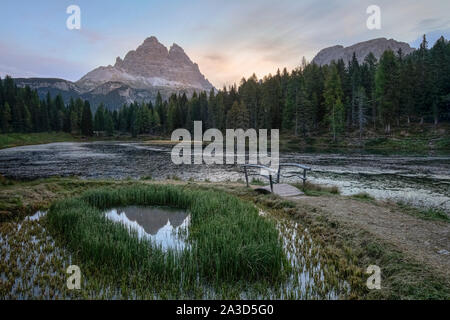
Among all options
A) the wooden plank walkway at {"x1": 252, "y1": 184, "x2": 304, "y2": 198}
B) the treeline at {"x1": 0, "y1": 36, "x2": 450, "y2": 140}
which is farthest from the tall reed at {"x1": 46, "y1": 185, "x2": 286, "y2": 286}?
the treeline at {"x1": 0, "y1": 36, "x2": 450, "y2": 140}

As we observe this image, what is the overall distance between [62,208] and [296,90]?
70842mm

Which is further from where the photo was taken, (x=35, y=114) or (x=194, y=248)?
(x=35, y=114)

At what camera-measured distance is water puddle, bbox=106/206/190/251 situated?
8805 mm

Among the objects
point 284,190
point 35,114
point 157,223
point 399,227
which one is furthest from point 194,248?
point 35,114

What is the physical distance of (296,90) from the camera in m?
72.9

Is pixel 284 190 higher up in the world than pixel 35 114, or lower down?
lower down

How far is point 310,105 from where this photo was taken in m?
65.9

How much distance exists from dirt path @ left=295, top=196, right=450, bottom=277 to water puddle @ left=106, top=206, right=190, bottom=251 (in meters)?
6.19

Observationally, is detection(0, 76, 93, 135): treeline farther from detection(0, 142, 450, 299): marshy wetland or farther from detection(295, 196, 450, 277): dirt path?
detection(295, 196, 450, 277): dirt path

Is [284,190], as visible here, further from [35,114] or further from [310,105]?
[35,114]

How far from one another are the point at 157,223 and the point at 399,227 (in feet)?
30.4

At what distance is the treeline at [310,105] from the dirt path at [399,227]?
5210cm

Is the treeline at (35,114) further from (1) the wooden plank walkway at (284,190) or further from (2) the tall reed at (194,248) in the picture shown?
(2) the tall reed at (194,248)

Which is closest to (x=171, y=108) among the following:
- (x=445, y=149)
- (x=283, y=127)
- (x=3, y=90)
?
(x=283, y=127)
